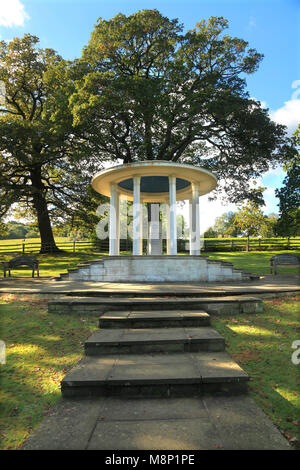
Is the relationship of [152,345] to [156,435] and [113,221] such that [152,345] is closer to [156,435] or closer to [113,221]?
[156,435]

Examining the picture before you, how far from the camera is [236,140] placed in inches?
747

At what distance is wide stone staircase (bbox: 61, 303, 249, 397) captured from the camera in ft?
9.02

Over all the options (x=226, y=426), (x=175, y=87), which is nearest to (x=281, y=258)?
(x=226, y=426)

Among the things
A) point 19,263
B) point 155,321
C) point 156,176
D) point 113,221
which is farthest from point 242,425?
point 19,263

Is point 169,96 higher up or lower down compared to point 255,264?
higher up

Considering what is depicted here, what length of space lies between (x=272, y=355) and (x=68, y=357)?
3062 mm

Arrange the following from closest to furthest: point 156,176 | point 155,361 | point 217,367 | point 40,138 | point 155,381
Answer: point 155,381, point 217,367, point 155,361, point 156,176, point 40,138

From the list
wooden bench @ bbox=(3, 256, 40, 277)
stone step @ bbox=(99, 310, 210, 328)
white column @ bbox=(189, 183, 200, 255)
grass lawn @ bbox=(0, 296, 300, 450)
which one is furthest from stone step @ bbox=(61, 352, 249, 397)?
wooden bench @ bbox=(3, 256, 40, 277)

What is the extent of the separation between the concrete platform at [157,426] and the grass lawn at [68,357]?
0.68 ft

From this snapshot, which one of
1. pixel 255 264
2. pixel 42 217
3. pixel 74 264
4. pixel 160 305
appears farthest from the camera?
pixel 42 217

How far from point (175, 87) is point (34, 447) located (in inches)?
776

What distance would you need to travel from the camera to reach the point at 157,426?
2.22 m

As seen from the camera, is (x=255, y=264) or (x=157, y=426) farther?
(x=255, y=264)
